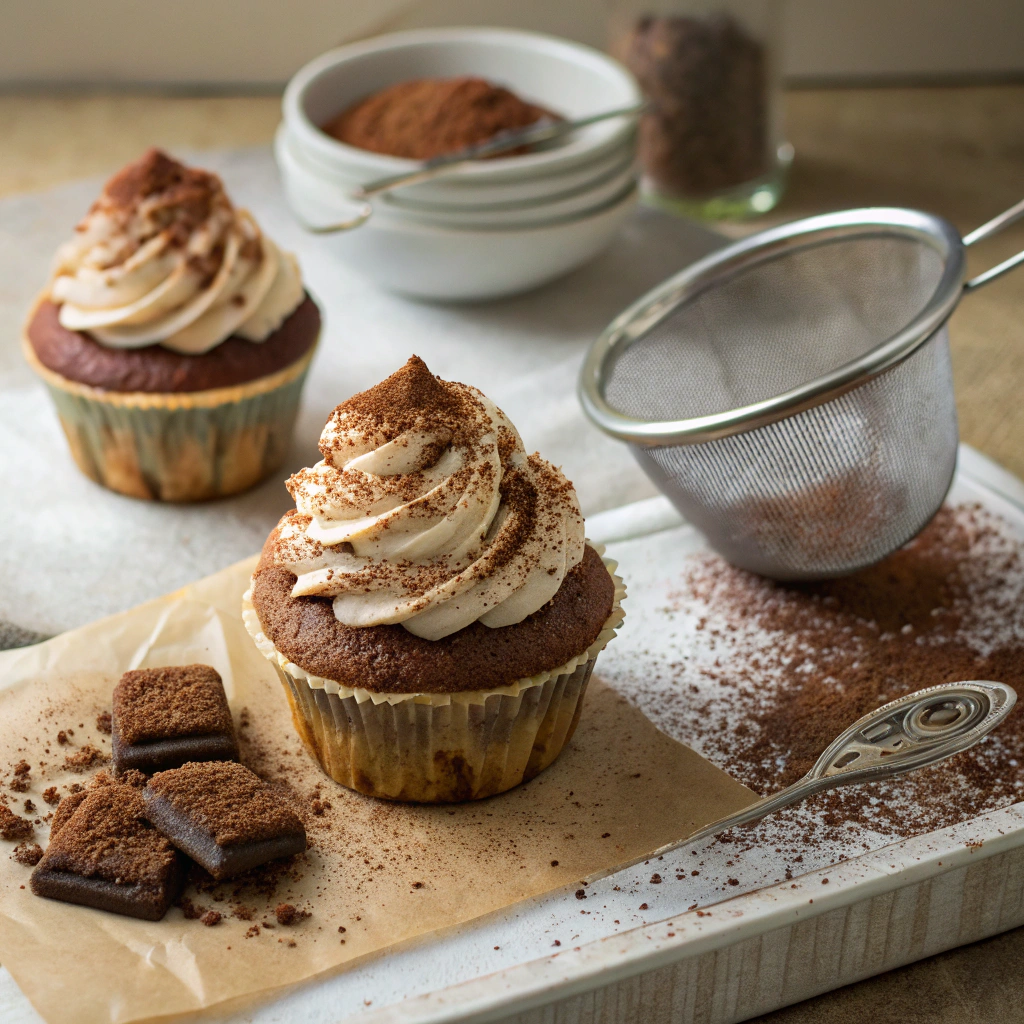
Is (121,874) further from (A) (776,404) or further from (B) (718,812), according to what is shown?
(A) (776,404)

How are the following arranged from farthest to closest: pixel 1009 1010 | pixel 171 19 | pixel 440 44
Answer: pixel 171 19 < pixel 440 44 < pixel 1009 1010

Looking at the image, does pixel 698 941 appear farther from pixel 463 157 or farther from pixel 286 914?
pixel 463 157

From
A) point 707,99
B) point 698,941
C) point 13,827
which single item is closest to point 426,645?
point 698,941

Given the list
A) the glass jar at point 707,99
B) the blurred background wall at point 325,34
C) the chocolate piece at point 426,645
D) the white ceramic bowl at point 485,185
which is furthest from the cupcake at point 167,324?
the blurred background wall at point 325,34

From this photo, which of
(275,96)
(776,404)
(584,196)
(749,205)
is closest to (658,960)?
(776,404)

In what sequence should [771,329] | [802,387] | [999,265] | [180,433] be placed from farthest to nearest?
[771,329] < [180,433] < [999,265] < [802,387]

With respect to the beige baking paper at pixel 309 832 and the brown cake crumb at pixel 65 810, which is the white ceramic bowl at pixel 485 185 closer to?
the beige baking paper at pixel 309 832
